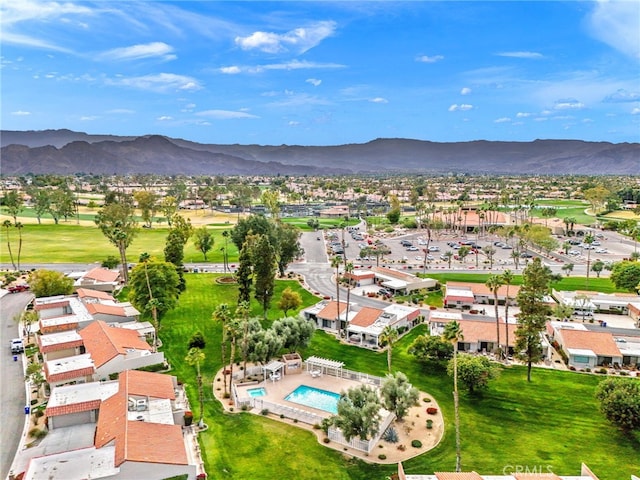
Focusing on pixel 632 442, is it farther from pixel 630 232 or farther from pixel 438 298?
pixel 630 232

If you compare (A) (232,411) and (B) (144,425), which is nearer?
(B) (144,425)

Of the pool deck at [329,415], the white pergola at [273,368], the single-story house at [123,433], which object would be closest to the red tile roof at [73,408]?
the single-story house at [123,433]

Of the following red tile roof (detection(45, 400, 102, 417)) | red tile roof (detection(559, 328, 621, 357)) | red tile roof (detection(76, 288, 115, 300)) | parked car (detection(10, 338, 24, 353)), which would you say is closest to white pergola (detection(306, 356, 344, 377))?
red tile roof (detection(45, 400, 102, 417))

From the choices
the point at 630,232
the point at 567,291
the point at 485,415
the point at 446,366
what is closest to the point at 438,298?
the point at 567,291

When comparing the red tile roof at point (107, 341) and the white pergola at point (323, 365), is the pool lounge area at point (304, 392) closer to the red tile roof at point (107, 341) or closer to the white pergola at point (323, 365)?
the white pergola at point (323, 365)

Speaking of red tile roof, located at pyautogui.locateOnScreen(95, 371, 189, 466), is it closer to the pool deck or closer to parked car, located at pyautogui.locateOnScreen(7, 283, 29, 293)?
the pool deck
